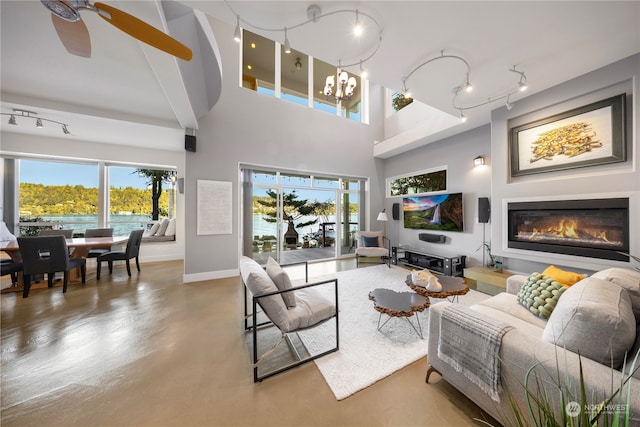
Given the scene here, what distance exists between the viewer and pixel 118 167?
567 centimetres

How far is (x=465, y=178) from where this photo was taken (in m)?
4.54

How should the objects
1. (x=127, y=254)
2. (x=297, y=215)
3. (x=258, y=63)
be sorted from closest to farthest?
(x=127, y=254)
(x=258, y=63)
(x=297, y=215)

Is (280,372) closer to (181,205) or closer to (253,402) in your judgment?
(253,402)

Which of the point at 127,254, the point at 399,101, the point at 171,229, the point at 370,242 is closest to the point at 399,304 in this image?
the point at 370,242

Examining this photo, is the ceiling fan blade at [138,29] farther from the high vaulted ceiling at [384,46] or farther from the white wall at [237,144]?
the white wall at [237,144]

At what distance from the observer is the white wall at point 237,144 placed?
423 centimetres

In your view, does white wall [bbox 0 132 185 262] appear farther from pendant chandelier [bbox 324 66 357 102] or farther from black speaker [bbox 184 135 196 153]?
pendant chandelier [bbox 324 66 357 102]

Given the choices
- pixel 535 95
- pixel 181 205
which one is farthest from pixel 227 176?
pixel 535 95

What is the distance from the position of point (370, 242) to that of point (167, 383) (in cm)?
444

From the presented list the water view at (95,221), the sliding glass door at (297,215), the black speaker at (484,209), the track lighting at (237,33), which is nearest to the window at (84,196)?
the water view at (95,221)

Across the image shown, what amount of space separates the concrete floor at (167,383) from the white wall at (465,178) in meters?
3.44

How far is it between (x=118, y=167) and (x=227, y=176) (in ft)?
11.8

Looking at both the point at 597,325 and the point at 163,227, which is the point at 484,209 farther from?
the point at 163,227

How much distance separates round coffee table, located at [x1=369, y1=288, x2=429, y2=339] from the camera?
2.13m
